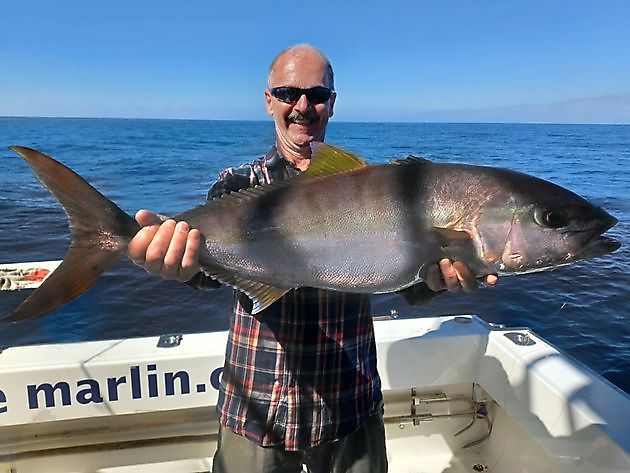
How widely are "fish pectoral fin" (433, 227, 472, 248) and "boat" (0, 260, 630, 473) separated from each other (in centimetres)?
152

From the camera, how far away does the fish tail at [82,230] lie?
5.92 feet

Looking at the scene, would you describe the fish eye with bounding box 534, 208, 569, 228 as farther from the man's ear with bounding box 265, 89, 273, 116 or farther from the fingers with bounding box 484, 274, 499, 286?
the man's ear with bounding box 265, 89, 273, 116

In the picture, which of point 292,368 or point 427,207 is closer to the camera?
point 427,207

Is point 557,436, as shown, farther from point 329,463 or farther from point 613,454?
point 329,463

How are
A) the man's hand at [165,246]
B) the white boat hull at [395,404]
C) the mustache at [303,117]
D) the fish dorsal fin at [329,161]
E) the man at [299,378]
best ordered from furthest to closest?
the white boat hull at [395,404]
the mustache at [303,117]
the man at [299,378]
the fish dorsal fin at [329,161]
the man's hand at [165,246]

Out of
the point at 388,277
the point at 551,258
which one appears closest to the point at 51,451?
the point at 388,277

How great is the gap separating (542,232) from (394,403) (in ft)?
7.91

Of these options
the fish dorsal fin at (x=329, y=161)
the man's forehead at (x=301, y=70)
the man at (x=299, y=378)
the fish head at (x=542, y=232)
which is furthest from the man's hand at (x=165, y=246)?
the fish head at (x=542, y=232)

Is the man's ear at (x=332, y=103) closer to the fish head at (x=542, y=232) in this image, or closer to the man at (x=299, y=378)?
the man at (x=299, y=378)

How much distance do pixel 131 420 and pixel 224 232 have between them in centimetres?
221

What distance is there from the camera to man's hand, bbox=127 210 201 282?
191 centimetres

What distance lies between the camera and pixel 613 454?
256 centimetres

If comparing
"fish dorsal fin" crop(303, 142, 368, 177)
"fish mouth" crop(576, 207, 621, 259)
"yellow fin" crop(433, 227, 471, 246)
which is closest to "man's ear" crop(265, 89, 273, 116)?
"fish dorsal fin" crop(303, 142, 368, 177)

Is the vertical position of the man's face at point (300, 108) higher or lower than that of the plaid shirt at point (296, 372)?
higher
